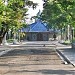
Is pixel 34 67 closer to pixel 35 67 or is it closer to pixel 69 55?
pixel 35 67

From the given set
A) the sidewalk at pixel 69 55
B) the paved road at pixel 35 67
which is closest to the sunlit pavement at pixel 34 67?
the paved road at pixel 35 67

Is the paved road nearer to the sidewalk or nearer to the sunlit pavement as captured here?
the sunlit pavement

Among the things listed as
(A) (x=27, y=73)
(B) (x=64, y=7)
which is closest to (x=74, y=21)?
(B) (x=64, y=7)

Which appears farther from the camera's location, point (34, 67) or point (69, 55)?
point (69, 55)

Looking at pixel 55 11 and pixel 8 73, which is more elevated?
pixel 55 11

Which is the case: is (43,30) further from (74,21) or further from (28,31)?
(74,21)

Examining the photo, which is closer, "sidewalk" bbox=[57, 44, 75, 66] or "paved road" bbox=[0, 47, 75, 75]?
"paved road" bbox=[0, 47, 75, 75]

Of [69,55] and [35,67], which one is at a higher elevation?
[35,67]

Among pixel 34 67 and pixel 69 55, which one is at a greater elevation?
pixel 34 67

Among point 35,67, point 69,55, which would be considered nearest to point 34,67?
point 35,67

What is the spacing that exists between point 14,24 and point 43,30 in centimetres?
8383

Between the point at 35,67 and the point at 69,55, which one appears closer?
the point at 35,67

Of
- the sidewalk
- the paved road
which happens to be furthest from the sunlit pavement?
the sidewalk

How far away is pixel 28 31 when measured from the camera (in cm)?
13200
